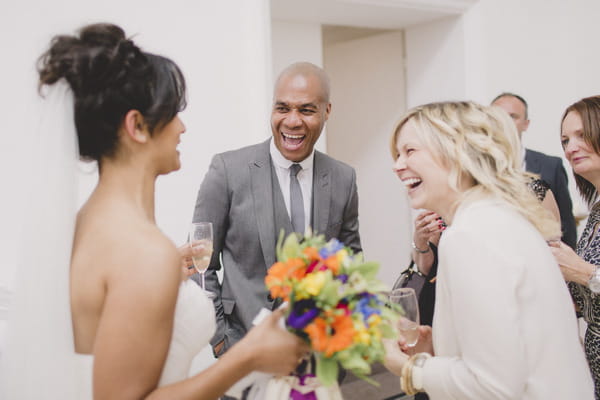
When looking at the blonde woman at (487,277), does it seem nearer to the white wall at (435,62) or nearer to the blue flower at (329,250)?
the blue flower at (329,250)

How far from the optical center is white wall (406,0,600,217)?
449 cm

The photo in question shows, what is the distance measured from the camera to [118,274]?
111 cm

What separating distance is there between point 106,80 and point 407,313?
109 centimetres

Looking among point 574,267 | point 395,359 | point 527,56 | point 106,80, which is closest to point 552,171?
point 527,56

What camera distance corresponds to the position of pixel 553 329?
1255 mm

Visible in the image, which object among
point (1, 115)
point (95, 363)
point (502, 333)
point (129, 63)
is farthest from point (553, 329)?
point (1, 115)

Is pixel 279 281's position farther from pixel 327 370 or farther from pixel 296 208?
pixel 296 208

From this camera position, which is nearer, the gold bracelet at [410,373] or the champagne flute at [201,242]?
the gold bracelet at [410,373]

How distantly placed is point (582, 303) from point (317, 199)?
1267 mm

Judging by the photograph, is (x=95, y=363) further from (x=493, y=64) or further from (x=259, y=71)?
(x=493, y=64)

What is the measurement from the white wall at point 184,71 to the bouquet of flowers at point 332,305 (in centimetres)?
235

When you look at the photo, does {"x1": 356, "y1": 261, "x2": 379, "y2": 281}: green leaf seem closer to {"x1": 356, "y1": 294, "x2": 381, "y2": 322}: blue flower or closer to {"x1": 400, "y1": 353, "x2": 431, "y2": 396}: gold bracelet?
{"x1": 356, "y1": 294, "x2": 381, "y2": 322}: blue flower

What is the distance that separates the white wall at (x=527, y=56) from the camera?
14.7ft

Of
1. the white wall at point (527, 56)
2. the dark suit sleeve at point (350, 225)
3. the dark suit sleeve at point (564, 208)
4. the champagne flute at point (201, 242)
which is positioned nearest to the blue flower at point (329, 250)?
the champagne flute at point (201, 242)
